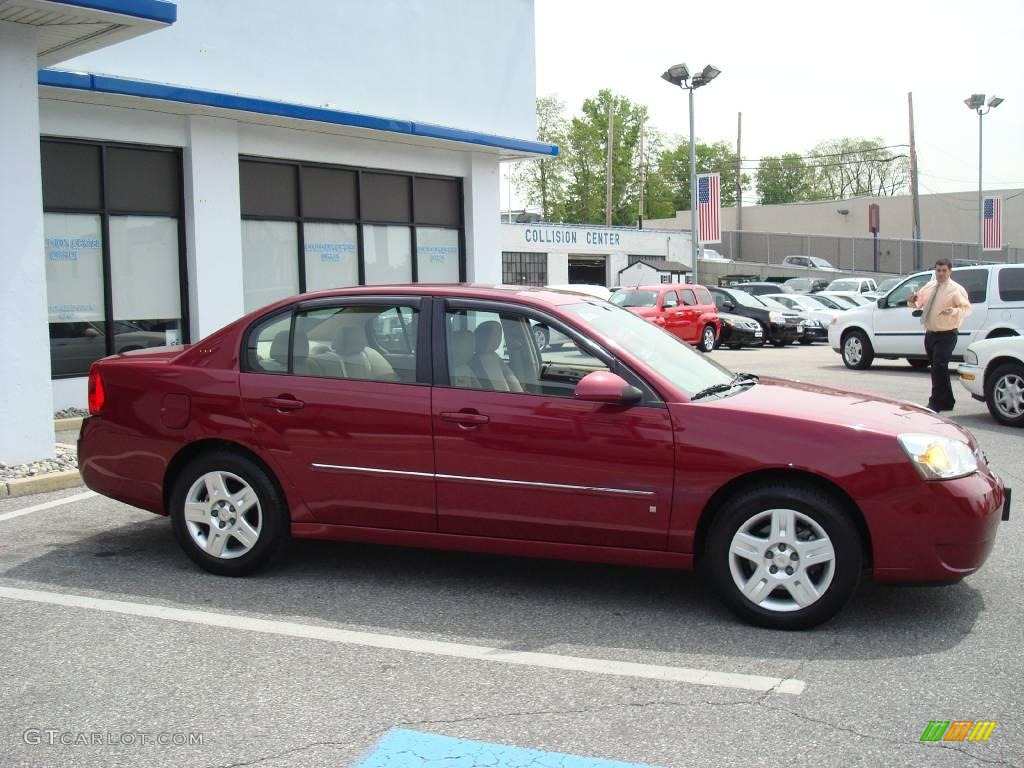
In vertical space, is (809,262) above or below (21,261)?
above

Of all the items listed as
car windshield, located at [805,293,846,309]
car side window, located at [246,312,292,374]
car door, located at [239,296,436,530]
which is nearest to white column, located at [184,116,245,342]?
car side window, located at [246,312,292,374]

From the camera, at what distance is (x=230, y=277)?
13594 millimetres

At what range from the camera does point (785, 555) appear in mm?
4820

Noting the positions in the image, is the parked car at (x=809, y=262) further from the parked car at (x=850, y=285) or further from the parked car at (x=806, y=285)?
the parked car at (x=850, y=285)

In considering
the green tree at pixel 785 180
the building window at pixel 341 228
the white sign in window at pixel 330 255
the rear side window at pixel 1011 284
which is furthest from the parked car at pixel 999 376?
the green tree at pixel 785 180

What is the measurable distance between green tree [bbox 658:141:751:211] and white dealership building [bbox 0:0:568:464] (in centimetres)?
7035

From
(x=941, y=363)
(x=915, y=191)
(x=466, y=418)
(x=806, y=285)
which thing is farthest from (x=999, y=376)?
(x=915, y=191)

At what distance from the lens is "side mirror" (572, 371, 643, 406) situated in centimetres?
497

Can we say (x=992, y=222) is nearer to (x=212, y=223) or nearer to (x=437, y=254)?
(x=437, y=254)

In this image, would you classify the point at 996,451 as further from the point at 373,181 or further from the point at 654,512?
the point at 373,181

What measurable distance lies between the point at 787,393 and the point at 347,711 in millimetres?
2803

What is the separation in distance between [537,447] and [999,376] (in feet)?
26.6

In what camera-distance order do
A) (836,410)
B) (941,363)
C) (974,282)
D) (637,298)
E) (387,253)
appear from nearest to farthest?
Answer: (836,410), (941,363), (387,253), (974,282), (637,298)

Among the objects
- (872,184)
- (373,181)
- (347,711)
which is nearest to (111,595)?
(347,711)
